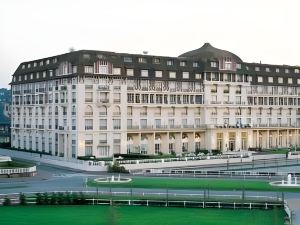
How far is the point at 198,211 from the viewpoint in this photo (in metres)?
44.6

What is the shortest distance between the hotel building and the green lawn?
24032 millimetres

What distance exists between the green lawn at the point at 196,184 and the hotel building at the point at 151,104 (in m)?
24.0

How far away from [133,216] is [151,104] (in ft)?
173

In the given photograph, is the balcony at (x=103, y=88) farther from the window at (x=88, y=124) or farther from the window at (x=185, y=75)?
the window at (x=185, y=75)

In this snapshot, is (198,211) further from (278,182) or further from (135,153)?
(135,153)

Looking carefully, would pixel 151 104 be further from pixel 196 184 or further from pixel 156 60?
pixel 196 184

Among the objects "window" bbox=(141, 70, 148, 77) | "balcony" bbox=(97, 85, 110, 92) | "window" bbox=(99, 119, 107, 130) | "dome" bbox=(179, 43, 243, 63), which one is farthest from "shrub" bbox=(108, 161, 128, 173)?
"dome" bbox=(179, 43, 243, 63)

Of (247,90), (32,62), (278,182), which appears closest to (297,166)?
(278,182)

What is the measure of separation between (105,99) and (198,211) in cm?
4425

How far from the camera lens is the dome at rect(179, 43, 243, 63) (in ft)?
337

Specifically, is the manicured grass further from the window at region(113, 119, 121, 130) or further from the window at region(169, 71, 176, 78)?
the window at region(169, 71, 176, 78)

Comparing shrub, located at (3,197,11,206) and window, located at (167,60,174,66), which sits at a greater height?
window, located at (167,60,174,66)

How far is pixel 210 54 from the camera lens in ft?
340

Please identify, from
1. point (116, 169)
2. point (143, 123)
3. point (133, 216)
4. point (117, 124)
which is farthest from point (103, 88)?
point (133, 216)
